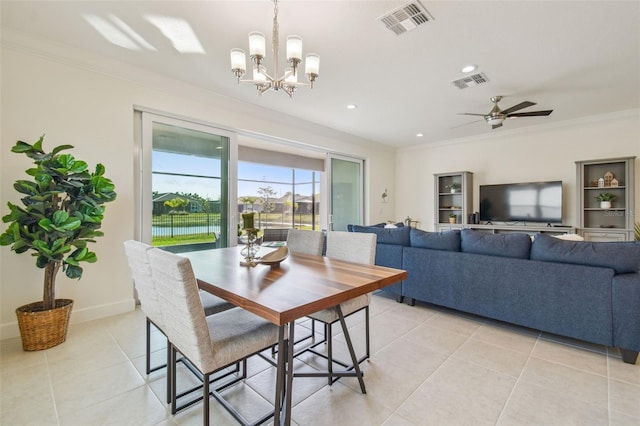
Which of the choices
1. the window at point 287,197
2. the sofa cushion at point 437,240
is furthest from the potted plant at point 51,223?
the window at point 287,197

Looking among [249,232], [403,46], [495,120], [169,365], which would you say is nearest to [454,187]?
[495,120]

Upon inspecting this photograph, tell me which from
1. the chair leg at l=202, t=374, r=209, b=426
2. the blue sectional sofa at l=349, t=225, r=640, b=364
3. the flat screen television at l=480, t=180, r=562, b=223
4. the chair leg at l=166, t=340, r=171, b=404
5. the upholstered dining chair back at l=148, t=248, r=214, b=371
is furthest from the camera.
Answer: the flat screen television at l=480, t=180, r=562, b=223

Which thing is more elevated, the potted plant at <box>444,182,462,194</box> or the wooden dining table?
the potted plant at <box>444,182,462,194</box>

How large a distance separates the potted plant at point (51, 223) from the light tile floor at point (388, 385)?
0.23m

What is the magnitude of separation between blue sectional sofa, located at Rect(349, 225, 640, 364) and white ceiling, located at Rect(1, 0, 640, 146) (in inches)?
71.3

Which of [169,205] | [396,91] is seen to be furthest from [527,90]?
[169,205]

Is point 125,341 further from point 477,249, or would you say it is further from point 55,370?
point 477,249

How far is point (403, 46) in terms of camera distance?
8.80 ft

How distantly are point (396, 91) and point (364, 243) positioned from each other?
2490 mm

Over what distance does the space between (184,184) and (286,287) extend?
2793 millimetres

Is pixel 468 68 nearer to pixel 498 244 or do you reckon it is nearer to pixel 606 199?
pixel 498 244

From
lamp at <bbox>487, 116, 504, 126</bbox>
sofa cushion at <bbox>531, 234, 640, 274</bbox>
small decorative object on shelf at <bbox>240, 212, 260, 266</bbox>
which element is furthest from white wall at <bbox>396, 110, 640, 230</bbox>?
small decorative object on shelf at <bbox>240, 212, 260, 266</bbox>

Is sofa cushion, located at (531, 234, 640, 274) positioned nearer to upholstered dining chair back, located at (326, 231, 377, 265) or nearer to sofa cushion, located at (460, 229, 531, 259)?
sofa cushion, located at (460, 229, 531, 259)

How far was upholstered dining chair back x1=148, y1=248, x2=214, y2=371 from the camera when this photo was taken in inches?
46.6
